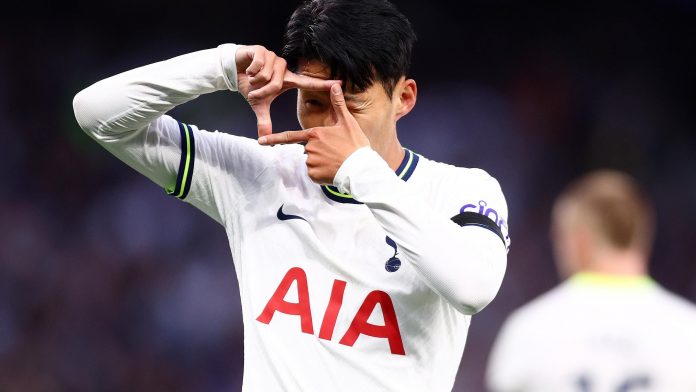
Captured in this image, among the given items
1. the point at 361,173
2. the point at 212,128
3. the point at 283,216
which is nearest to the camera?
the point at 361,173

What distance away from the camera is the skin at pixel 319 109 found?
2.67 metres

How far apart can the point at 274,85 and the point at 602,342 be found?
3.51 feet

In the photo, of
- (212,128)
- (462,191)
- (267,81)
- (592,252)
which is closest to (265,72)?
(267,81)

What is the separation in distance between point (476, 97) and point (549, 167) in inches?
32.4

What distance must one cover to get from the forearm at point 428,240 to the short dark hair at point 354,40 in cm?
31

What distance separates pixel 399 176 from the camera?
298 cm

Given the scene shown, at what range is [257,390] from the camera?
9.23 ft

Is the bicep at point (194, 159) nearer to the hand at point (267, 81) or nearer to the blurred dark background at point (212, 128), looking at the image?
the hand at point (267, 81)

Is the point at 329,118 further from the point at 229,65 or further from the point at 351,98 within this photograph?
the point at 229,65

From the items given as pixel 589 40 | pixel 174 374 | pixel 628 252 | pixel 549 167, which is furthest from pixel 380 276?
pixel 589 40

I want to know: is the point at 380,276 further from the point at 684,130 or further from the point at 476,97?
the point at 684,130

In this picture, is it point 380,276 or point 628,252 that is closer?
point 628,252

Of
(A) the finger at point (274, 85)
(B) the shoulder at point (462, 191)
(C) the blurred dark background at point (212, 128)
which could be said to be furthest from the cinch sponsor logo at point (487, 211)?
(C) the blurred dark background at point (212, 128)

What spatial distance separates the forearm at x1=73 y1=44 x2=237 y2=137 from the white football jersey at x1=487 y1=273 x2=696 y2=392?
3.56 ft
